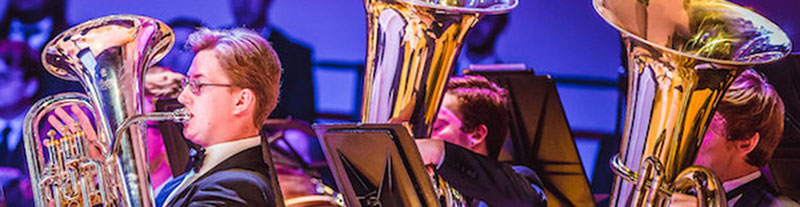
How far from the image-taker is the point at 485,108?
8.61 ft

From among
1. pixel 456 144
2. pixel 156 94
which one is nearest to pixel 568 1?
pixel 456 144

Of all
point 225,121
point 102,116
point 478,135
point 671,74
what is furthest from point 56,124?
point 671,74

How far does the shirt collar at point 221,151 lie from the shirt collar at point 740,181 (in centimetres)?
151

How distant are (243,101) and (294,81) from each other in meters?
0.18

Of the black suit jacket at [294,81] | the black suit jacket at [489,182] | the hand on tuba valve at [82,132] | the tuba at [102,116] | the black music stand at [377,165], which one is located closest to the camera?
the black music stand at [377,165]

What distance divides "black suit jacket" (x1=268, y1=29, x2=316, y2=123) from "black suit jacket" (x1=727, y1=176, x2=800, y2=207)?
1.37 meters

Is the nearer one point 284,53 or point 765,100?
point 284,53

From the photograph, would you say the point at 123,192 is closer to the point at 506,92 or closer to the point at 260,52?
the point at 260,52

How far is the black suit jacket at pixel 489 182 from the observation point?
2.50 meters

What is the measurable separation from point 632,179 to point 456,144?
101 centimetres

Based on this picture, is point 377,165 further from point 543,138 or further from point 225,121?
point 543,138

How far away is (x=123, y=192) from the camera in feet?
5.79

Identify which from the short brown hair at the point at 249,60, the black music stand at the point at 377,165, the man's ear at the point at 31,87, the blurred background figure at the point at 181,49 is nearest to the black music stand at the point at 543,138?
the short brown hair at the point at 249,60

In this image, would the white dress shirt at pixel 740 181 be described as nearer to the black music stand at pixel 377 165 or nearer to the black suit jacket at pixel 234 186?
the black suit jacket at pixel 234 186
